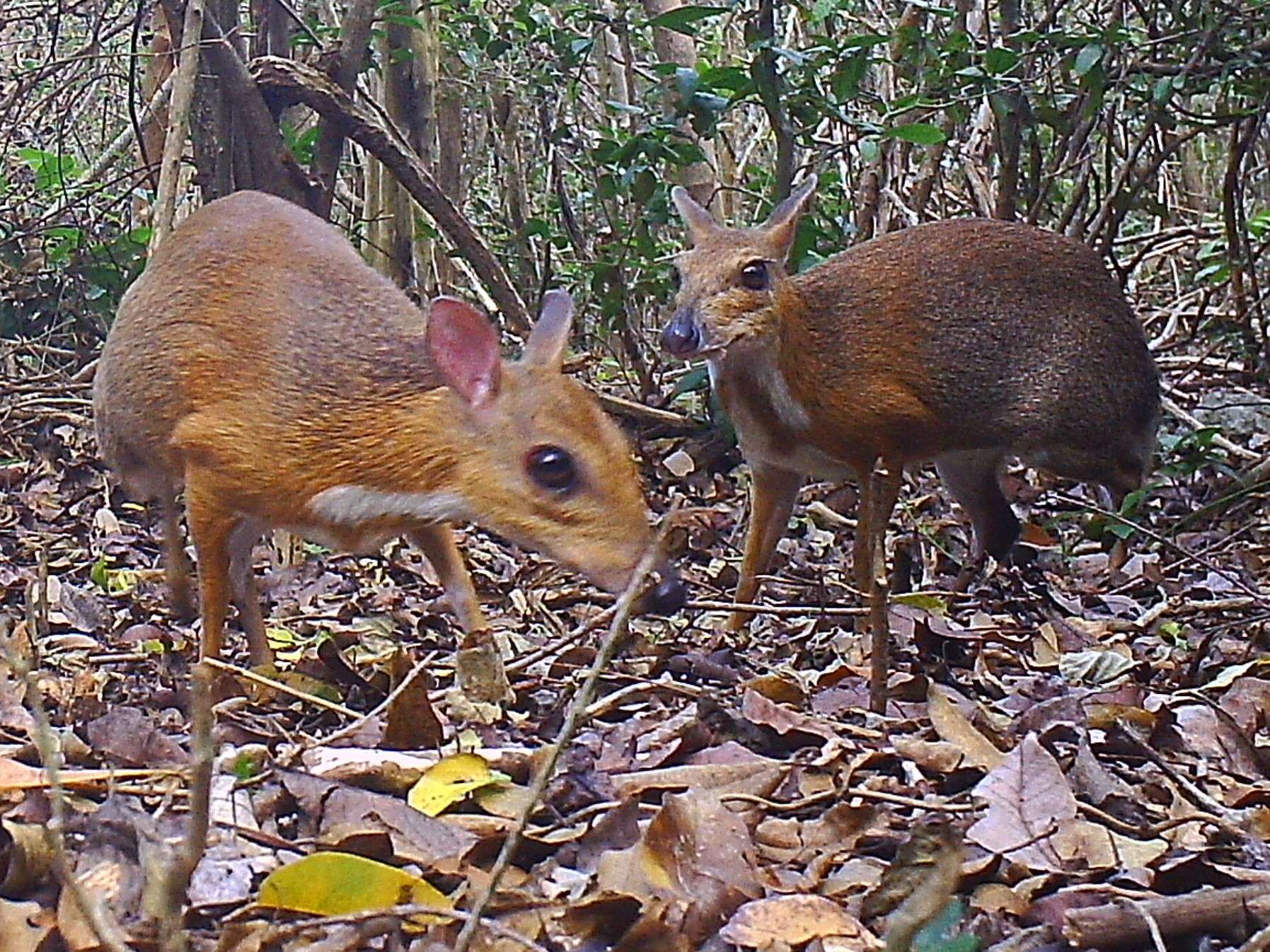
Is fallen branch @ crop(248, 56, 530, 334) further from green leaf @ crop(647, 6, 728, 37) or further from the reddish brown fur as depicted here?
the reddish brown fur

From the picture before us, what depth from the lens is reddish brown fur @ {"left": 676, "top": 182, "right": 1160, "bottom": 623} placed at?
6.52 meters

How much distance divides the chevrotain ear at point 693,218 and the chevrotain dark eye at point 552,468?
2216mm

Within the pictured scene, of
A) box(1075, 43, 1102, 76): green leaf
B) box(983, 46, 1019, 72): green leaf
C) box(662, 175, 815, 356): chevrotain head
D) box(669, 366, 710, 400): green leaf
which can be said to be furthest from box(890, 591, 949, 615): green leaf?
box(983, 46, 1019, 72): green leaf

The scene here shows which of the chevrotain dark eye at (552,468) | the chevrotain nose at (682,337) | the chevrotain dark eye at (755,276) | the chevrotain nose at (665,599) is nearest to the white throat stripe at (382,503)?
the chevrotain dark eye at (552,468)

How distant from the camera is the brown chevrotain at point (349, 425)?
465 centimetres

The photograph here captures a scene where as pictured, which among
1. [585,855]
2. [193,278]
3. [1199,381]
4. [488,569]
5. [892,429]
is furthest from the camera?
[1199,381]

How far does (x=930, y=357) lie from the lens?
6.89m

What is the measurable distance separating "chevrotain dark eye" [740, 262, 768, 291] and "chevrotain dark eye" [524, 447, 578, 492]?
202 cm

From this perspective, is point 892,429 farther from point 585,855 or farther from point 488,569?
point 585,855

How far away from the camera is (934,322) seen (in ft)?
22.9

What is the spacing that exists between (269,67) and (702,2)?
351 centimetres

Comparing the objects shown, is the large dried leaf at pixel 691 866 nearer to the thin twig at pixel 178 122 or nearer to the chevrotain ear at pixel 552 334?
the chevrotain ear at pixel 552 334

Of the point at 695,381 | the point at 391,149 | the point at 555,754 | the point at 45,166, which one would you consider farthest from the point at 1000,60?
the point at 555,754

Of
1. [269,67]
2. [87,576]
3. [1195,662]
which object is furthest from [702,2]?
[1195,662]
